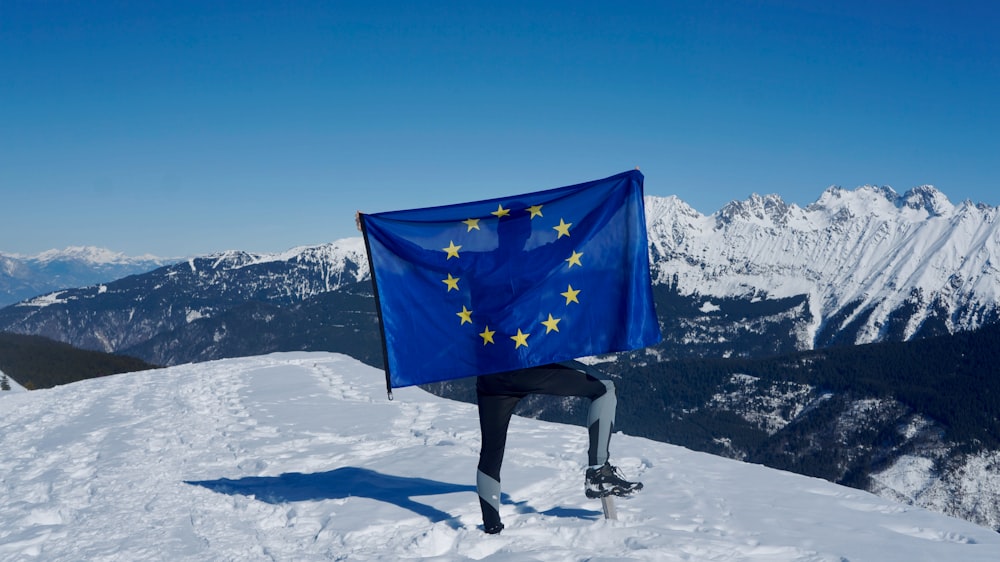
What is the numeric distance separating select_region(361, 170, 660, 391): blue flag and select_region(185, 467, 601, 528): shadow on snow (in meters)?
2.08

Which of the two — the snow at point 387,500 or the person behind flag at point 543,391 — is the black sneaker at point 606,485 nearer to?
the person behind flag at point 543,391

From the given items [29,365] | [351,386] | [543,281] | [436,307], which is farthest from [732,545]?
[29,365]

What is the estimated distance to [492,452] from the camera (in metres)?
8.19

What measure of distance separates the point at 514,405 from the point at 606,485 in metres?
1.49

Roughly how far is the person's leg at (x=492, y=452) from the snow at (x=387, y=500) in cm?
35

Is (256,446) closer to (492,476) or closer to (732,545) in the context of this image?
(492,476)

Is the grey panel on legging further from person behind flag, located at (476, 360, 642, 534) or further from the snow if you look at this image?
the snow

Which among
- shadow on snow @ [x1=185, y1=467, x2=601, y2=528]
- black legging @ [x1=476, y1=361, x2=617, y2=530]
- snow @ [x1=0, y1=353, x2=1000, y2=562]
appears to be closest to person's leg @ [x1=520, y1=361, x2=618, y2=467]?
black legging @ [x1=476, y1=361, x2=617, y2=530]

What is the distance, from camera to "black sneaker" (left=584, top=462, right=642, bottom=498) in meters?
7.87

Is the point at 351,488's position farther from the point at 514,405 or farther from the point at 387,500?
the point at 514,405

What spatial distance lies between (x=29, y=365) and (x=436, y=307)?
6462 inches

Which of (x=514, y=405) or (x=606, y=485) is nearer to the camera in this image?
(x=606, y=485)

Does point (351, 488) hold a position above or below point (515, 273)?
below

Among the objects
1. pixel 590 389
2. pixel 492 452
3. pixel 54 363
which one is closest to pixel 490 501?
pixel 492 452
